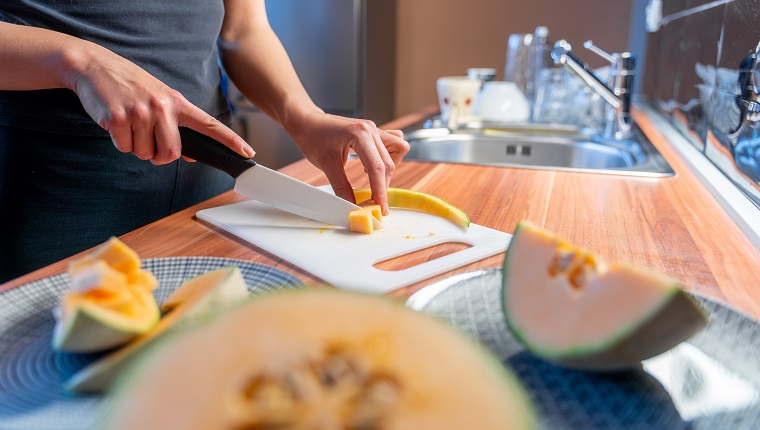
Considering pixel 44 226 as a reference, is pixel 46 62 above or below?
above

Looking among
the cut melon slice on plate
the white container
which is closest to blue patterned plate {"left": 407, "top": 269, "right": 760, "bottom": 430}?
the cut melon slice on plate

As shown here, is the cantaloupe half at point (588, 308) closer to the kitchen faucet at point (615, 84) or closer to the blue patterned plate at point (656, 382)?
the blue patterned plate at point (656, 382)

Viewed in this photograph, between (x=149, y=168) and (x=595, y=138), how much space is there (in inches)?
45.6

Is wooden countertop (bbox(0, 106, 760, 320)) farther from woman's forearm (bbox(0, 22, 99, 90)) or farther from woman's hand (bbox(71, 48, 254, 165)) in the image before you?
woman's forearm (bbox(0, 22, 99, 90))

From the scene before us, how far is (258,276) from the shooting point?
0.59m

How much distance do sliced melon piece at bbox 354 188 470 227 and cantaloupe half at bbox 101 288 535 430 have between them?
0.53m

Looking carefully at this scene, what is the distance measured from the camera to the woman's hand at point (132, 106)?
0.73 metres

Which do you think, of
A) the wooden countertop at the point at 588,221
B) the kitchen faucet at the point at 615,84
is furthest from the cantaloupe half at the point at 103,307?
the kitchen faucet at the point at 615,84

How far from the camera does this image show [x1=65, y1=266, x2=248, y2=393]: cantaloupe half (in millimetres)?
403

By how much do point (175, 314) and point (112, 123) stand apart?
39 cm

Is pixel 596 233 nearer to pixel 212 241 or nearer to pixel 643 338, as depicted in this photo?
pixel 643 338

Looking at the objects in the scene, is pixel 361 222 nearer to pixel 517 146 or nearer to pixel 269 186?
pixel 269 186

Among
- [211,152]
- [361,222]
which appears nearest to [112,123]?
[211,152]

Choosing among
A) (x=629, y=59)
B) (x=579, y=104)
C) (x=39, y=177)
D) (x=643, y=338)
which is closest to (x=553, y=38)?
(x=579, y=104)
